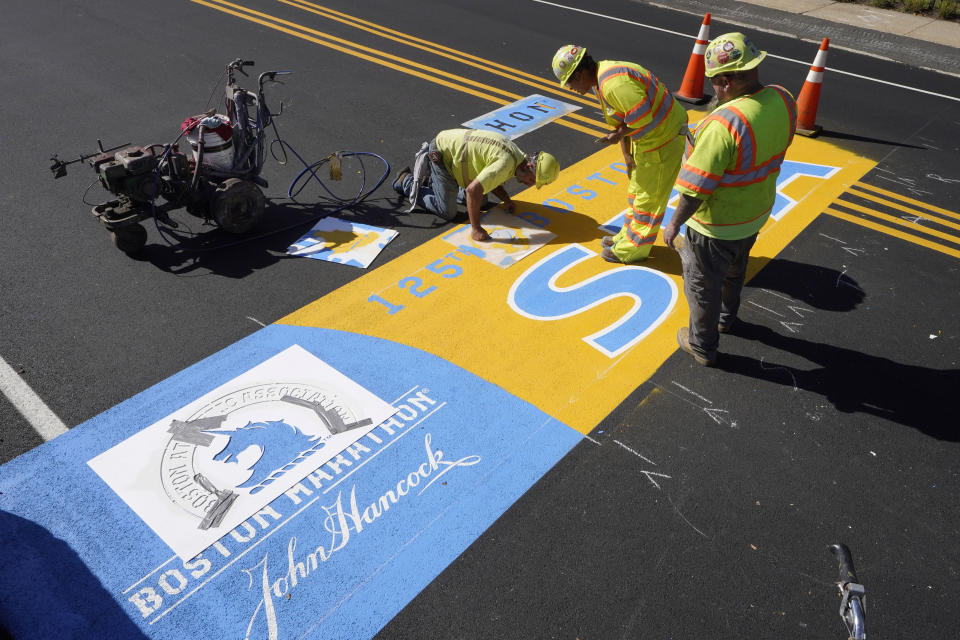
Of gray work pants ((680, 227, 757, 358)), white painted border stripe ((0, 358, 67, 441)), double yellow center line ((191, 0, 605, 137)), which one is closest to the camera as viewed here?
white painted border stripe ((0, 358, 67, 441))

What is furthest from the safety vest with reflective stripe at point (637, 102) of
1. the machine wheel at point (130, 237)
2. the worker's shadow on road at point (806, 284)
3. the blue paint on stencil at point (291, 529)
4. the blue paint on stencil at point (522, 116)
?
the machine wheel at point (130, 237)

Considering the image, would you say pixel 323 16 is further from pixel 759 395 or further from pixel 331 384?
pixel 759 395

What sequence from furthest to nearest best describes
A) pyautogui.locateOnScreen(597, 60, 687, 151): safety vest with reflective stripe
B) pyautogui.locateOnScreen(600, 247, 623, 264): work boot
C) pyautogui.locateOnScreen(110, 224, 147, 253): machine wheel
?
pyautogui.locateOnScreen(600, 247, 623, 264): work boot → pyautogui.locateOnScreen(110, 224, 147, 253): machine wheel → pyautogui.locateOnScreen(597, 60, 687, 151): safety vest with reflective stripe

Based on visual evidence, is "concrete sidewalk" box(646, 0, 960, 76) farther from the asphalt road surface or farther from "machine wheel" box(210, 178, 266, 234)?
"machine wheel" box(210, 178, 266, 234)

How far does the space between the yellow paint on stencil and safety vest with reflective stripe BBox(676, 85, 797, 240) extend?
1324 mm

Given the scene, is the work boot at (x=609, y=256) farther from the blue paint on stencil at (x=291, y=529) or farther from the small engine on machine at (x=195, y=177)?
the small engine on machine at (x=195, y=177)

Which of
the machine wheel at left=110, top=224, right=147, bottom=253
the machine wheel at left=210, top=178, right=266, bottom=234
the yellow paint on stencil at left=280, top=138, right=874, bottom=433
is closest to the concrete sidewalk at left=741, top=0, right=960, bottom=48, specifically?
the yellow paint on stencil at left=280, top=138, right=874, bottom=433

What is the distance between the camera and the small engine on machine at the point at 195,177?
5961 millimetres

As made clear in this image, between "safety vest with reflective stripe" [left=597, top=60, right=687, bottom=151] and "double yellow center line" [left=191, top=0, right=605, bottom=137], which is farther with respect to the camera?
"double yellow center line" [left=191, top=0, right=605, bottom=137]

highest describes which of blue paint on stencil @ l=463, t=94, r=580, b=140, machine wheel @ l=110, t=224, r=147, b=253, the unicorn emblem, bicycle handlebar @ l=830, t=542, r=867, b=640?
blue paint on stencil @ l=463, t=94, r=580, b=140

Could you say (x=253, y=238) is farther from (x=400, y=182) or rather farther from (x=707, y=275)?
(x=707, y=275)

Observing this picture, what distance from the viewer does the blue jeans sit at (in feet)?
22.0

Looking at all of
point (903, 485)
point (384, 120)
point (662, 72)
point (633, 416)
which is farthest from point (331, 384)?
point (662, 72)

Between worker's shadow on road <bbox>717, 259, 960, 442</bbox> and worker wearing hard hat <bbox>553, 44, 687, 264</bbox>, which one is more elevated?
worker wearing hard hat <bbox>553, 44, 687, 264</bbox>
